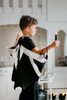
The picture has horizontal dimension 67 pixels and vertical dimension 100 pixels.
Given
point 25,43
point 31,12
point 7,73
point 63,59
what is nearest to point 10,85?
point 7,73

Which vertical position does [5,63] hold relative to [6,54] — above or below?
below

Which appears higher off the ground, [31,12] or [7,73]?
[31,12]

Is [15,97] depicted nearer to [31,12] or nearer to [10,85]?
[10,85]

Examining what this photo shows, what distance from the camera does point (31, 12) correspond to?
2986mm

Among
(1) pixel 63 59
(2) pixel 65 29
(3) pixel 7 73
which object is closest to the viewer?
(3) pixel 7 73

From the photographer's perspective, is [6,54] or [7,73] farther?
[6,54]

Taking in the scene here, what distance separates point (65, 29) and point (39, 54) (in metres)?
2.08

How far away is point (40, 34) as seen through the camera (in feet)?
11.9

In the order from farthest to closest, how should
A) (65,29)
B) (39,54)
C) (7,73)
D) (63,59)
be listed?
(63,59), (65,29), (7,73), (39,54)

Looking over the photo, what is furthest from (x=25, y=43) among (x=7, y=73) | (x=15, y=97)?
(x=15, y=97)

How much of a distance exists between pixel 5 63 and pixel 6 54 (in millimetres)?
230

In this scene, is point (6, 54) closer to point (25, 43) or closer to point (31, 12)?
point (31, 12)

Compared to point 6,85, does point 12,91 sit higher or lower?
lower

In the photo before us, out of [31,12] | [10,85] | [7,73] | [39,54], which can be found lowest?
[10,85]
